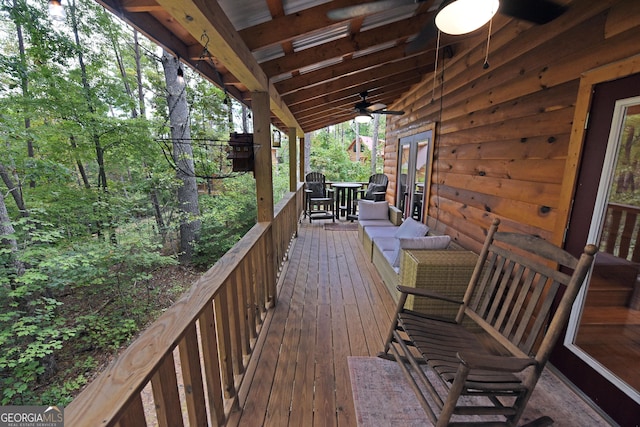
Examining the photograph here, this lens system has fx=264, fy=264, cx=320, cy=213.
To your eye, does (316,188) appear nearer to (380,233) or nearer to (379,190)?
(379,190)

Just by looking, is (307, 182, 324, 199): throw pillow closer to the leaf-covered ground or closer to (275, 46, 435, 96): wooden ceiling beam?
the leaf-covered ground

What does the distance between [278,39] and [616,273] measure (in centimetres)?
261

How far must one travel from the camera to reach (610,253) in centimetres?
158

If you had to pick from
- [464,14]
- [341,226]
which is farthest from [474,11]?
[341,226]

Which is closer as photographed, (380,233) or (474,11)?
(474,11)

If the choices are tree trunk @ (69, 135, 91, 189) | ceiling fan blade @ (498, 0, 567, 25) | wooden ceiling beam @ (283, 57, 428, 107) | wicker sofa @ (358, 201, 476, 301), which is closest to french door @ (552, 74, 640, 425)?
ceiling fan blade @ (498, 0, 567, 25)

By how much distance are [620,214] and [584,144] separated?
0.44 m

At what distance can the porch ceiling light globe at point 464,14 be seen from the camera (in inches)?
50.2

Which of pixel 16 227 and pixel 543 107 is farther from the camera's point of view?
pixel 16 227

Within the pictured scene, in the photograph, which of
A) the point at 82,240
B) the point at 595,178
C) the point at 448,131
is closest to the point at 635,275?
the point at 595,178

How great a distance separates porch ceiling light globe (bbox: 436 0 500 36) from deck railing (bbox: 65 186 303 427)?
182cm

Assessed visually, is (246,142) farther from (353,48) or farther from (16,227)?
(16,227)

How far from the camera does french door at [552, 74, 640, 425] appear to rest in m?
1.42

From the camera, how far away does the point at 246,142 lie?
2303 mm
